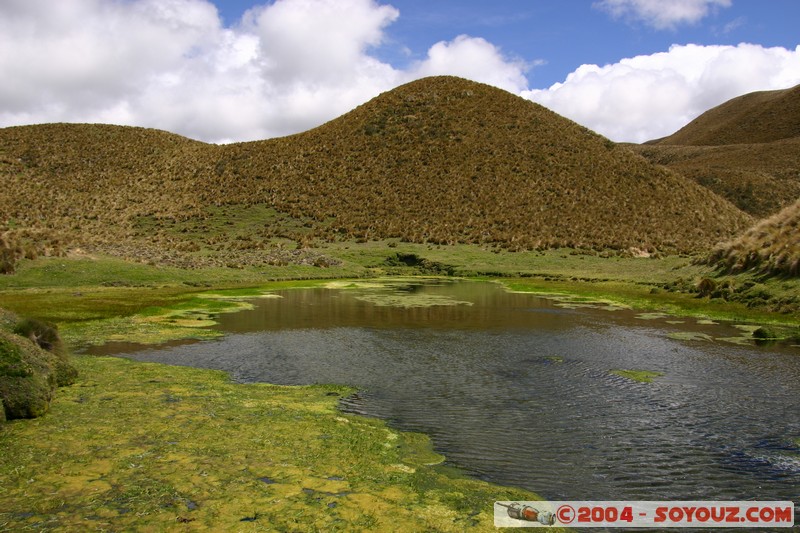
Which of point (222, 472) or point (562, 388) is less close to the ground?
point (222, 472)

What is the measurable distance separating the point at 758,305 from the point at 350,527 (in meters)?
30.4

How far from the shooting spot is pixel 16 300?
32875mm

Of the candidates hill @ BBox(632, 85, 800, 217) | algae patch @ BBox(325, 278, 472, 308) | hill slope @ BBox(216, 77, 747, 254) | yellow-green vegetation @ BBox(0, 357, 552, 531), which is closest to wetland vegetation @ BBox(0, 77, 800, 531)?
yellow-green vegetation @ BBox(0, 357, 552, 531)

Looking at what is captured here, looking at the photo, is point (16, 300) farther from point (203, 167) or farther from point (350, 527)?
point (203, 167)

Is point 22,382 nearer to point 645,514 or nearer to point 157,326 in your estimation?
point 645,514

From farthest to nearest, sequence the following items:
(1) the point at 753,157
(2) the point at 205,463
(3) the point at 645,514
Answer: (1) the point at 753,157 → (2) the point at 205,463 → (3) the point at 645,514

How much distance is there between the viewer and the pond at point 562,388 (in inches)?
397

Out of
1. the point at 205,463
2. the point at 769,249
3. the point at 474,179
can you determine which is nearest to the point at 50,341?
the point at 205,463

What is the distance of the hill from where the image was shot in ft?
398

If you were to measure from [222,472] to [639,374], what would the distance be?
12.7 m

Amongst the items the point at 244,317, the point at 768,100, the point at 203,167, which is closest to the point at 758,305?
the point at 244,317

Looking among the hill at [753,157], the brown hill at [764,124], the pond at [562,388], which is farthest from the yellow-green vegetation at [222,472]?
the brown hill at [764,124]

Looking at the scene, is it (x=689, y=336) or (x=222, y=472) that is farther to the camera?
(x=689, y=336)

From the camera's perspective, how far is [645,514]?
8539mm
